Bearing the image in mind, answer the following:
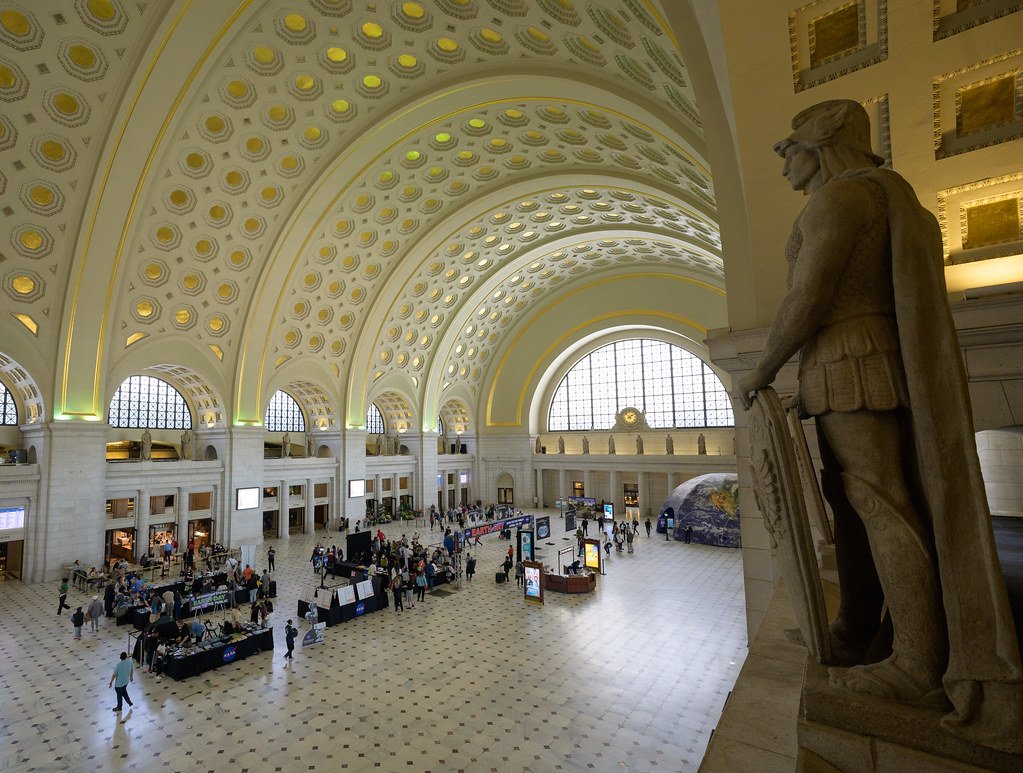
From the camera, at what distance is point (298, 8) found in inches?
527

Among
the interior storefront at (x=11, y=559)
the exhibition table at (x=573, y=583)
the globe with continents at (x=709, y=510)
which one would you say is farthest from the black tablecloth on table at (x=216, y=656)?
the globe with continents at (x=709, y=510)

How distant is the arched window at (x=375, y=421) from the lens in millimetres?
31969

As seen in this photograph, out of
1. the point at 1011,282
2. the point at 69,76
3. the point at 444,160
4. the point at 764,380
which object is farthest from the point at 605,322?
the point at 764,380

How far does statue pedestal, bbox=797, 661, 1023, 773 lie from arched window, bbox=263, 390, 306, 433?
91.8ft

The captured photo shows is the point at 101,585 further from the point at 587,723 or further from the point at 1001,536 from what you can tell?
the point at 1001,536

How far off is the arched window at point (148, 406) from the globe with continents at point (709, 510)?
21938mm

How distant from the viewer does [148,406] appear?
2247 centimetres

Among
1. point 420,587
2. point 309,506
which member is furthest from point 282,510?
point 420,587

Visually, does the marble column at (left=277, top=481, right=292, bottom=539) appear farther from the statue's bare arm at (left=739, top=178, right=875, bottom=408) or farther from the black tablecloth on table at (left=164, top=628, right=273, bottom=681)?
the statue's bare arm at (left=739, top=178, right=875, bottom=408)

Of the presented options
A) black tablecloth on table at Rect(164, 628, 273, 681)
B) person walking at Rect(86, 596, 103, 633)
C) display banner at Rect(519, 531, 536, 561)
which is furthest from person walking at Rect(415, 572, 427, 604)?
person walking at Rect(86, 596, 103, 633)

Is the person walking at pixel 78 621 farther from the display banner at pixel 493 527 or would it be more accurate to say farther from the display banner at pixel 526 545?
the display banner at pixel 493 527

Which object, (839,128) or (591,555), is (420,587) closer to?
(591,555)

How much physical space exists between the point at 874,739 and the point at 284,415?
28801 millimetres

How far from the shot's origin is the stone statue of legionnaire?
164 cm
